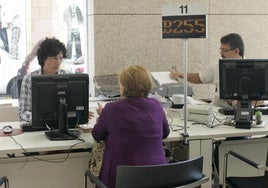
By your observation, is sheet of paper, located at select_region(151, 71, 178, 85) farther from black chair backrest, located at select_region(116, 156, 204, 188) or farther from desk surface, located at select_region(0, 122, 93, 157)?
black chair backrest, located at select_region(116, 156, 204, 188)

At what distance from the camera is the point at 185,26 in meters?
2.79

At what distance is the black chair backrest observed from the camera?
2.01 metres

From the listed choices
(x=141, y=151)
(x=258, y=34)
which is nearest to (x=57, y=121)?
(x=141, y=151)

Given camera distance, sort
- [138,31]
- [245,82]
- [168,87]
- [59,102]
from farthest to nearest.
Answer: [138,31], [168,87], [245,82], [59,102]

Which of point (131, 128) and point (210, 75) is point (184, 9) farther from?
point (210, 75)

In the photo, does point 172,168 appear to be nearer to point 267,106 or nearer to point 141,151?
point 141,151

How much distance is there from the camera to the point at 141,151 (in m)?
2.30

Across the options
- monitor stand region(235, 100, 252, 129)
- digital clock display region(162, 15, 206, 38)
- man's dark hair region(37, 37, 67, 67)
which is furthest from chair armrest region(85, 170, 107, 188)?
man's dark hair region(37, 37, 67, 67)

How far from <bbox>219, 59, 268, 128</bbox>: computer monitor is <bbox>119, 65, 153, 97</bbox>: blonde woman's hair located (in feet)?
2.76

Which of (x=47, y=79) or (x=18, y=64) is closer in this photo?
(x=47, y=79)

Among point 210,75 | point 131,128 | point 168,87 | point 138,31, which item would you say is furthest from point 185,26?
point 138,31

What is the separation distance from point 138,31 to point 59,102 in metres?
2.29

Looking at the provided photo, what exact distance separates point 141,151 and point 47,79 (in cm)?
81

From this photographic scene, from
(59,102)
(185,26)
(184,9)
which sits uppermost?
(184,9)
